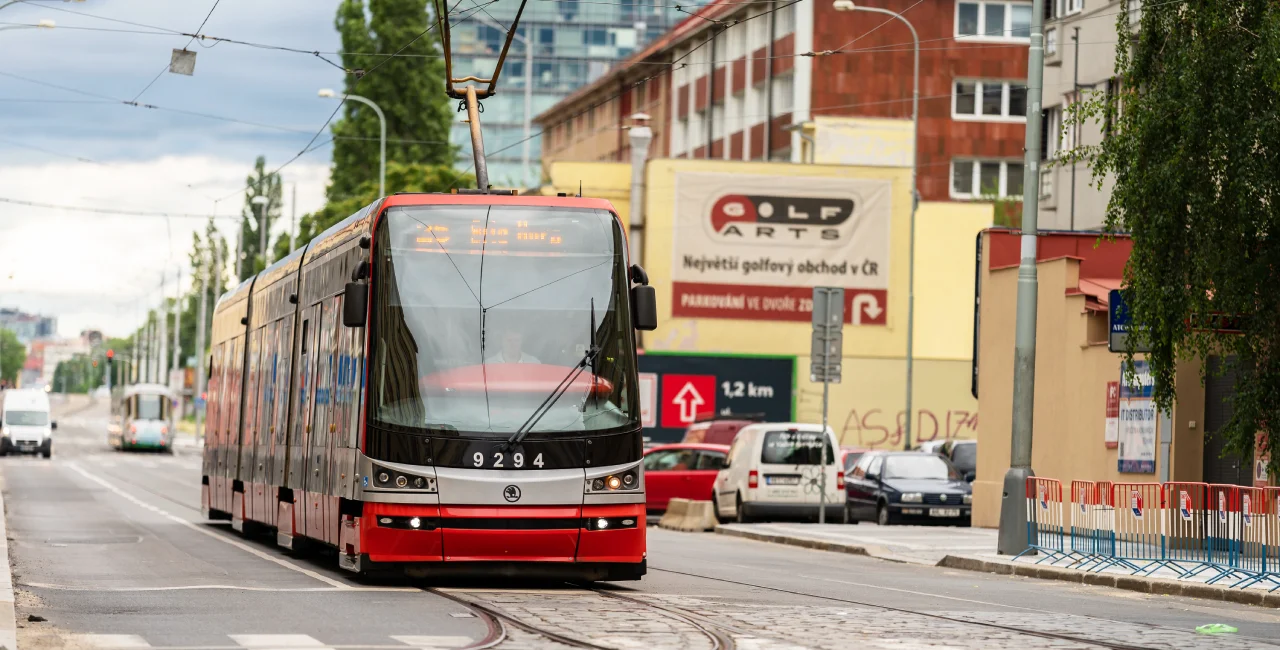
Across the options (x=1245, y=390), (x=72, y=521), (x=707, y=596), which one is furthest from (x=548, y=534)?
(x=72, y=521)

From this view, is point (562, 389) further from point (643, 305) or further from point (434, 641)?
point (434, 641)

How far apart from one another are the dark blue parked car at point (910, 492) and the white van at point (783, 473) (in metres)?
0.65

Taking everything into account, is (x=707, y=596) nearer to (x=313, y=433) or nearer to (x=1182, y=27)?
(x=313, y=433)

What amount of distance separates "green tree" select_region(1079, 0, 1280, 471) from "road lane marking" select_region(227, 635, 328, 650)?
13230 mm

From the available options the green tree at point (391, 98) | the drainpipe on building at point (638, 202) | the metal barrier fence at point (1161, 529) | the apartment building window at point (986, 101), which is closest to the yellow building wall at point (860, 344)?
the drainpipe on building at point (638, 202)

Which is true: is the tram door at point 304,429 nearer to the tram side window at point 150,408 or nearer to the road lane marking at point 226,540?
the road lane marking at point 226,540

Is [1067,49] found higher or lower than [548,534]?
higher

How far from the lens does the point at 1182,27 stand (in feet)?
73.0

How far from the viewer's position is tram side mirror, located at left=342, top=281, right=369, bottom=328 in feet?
52.7

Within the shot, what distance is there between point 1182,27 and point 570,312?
9.36 meters

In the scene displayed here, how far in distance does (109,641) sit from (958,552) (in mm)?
15267

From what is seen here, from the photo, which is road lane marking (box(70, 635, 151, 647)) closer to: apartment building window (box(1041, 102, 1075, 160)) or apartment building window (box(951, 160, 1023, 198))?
apartment building window (box(1041, 102, 1075, 160))

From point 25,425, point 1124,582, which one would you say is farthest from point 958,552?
point 25,425

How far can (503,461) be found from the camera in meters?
15.8
